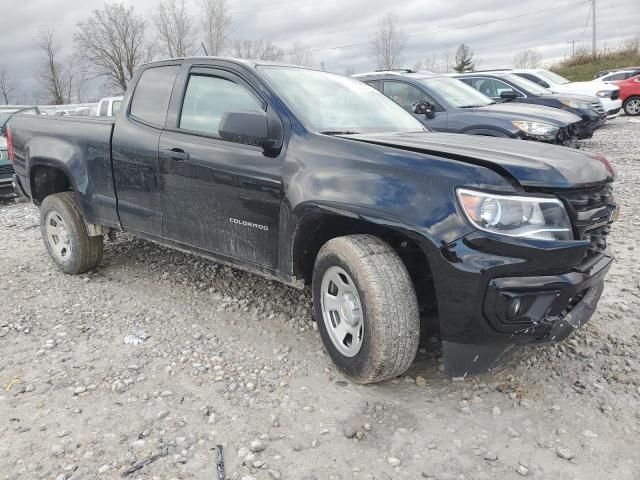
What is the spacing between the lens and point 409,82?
8172 mm

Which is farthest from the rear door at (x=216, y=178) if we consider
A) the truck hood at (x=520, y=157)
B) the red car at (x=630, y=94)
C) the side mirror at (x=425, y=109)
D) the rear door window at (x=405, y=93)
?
the red car at (x=630, y=94)

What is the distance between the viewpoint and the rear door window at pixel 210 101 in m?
3.51

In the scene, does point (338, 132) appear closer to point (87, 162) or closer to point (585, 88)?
point (87, 162)

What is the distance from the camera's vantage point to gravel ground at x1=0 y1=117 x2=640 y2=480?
7.84 ft

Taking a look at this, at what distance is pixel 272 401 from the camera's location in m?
2.87

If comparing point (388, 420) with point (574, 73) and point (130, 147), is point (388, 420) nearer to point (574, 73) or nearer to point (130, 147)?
point (130, 147)

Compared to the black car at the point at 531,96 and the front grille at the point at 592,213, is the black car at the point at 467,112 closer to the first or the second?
the black car at the point at 531,96

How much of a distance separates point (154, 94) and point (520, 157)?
2.77 m

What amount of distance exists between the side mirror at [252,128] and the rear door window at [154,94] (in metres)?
1.04

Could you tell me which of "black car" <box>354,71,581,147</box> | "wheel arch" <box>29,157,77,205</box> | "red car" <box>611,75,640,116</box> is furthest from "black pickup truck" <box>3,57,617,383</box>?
"red car" <box>611,75,640,116</box>

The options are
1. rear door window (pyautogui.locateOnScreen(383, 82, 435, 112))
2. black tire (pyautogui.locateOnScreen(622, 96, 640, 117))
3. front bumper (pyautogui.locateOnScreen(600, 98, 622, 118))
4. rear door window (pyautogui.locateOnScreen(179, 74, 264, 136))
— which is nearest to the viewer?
rear door window (pyautogui.locateOnScreen(179, 74, 264, 136))

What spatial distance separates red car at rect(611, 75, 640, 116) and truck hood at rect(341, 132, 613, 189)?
19.4m

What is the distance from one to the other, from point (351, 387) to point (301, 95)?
1809mm

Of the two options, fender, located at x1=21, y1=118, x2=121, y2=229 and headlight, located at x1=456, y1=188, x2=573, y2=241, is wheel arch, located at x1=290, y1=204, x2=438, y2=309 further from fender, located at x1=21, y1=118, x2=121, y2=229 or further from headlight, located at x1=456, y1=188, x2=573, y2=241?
fender, located at x1=21, y1=118, x2=121, y2=229
